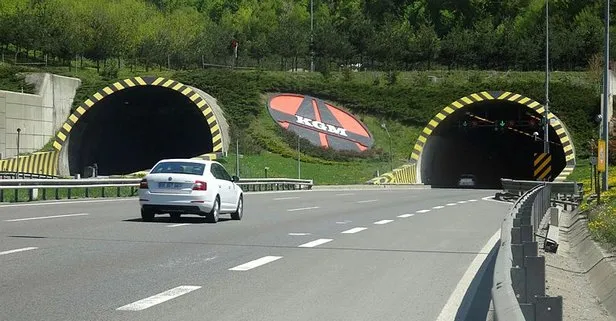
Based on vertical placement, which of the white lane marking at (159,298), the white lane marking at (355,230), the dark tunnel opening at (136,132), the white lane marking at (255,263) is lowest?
the white lane marking at (355,230)

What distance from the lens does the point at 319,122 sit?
76.7 m

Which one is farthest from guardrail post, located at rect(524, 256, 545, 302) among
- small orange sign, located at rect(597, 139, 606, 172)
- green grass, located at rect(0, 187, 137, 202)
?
green grass, located at rect(0, 187, 137, 202)

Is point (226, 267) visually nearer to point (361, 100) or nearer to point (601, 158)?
point (601, 158)

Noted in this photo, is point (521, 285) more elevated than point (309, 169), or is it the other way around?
point (309, 169)

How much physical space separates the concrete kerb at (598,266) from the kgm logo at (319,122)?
5411 centimetres

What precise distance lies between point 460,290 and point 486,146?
7687cm

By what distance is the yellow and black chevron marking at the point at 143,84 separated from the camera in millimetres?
62812

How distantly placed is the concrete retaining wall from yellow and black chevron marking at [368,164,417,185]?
22.3 meters

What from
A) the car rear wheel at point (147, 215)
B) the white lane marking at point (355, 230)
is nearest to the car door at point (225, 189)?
the car rear wheel at point (147, 215)

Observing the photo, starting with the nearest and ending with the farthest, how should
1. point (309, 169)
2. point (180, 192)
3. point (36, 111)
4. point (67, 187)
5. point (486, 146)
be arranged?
point (180, 192) → point (67, 187) → point (36, 111) → point (309, 169) → point (486, 146)

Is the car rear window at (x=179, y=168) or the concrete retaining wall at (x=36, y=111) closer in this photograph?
the car rear window at (x=179, y=168)

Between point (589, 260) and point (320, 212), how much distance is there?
13.3 metres

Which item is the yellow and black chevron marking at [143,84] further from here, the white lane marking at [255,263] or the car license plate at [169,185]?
the white lane marking at [255,263]

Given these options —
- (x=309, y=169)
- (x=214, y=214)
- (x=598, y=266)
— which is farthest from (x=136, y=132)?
(x=598, y=266)
